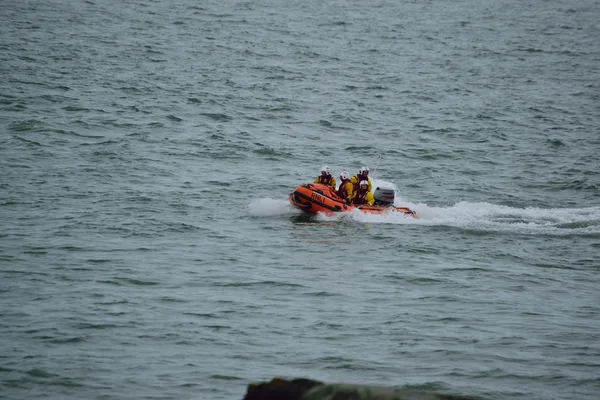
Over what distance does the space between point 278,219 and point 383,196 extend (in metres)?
2.81

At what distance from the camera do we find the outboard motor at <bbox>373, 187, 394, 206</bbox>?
2272 cm

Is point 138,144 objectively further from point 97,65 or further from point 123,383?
point 123,383

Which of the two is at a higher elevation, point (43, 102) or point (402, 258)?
point (43, 102)

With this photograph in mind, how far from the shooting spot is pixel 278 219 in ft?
72.4

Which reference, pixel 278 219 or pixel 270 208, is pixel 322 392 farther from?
pixel 270 208

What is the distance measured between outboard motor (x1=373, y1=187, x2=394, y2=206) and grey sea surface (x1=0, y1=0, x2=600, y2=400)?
767 millimetres

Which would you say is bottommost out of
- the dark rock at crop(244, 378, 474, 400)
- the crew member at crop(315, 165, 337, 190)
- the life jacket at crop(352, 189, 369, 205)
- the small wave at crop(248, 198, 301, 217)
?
the dark rock at crop(244, 378, 474, 400)

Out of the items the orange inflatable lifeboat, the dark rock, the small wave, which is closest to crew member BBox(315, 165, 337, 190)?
the orange inflatable lifeboat

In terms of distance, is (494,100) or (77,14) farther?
(77,14)

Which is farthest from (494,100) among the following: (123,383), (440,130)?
(123,383)

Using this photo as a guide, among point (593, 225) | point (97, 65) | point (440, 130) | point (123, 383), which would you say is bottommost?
point (123, 383)

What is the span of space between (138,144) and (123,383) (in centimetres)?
1785

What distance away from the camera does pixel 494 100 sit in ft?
132

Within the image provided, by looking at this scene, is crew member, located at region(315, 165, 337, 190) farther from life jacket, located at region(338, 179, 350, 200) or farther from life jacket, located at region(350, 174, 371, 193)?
life jacket, located at region(350, 174, 371, 193)
